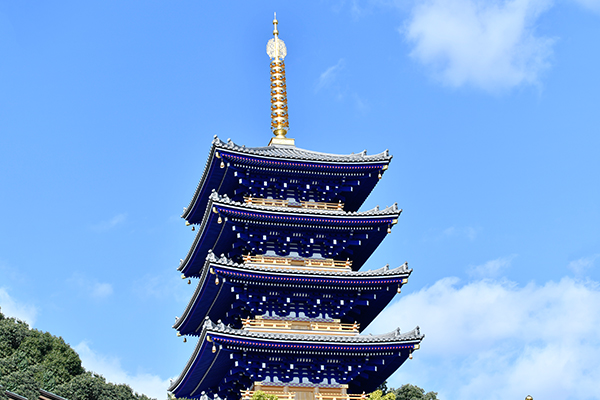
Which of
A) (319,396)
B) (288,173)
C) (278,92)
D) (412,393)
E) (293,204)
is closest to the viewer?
(319,396)

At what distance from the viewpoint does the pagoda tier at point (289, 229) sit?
4000cm

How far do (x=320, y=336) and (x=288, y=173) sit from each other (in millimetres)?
10283

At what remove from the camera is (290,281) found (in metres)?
38.7

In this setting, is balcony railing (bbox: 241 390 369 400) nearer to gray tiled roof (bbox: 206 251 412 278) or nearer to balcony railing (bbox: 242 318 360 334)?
balcony railing (bbox: 242 318 360 334)

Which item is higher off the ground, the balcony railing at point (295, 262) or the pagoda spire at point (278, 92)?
the pagoda spire at point (278, 92)

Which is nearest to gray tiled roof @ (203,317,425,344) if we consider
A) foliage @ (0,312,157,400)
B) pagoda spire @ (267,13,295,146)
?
pagoda spire @ (267,13,295,146)

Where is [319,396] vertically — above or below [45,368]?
below

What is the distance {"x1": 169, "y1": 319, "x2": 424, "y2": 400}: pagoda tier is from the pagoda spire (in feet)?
51.2

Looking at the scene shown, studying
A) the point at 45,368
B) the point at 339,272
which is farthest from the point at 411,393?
the point at 45,368

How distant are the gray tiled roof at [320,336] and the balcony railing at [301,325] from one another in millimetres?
853

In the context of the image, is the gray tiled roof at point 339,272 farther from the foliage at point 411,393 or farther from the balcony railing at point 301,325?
the foliage at point 411,393

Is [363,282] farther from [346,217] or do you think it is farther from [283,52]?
[283,52]

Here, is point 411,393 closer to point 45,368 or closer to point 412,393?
point 412,393

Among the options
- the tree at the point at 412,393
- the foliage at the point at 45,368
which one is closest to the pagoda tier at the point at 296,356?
the foliage at the point at 45,368
